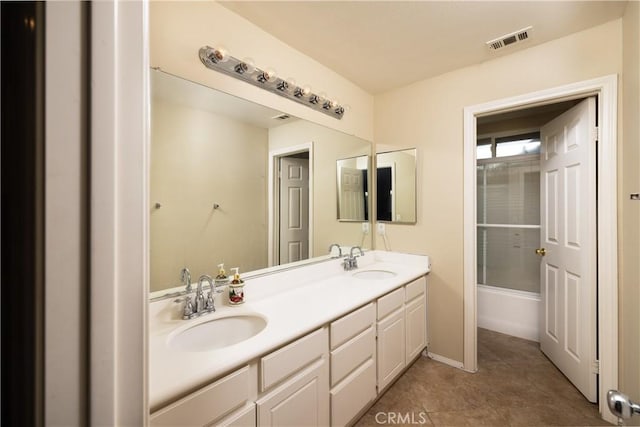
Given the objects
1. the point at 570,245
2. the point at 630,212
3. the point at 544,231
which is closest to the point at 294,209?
the point at 630,212

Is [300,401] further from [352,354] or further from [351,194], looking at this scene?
[351,194]

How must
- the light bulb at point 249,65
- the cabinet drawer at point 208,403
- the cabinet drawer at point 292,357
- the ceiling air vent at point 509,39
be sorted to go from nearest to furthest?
1. the cabinet drawer at point 208,403
2. the cabinet drawer at point 292,357
3. the light bulb at point 249,65
4. the ceiling air vent at point 509,39

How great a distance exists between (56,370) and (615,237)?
98.6 inches

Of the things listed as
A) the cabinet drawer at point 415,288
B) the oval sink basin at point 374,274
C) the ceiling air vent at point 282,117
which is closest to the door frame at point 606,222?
the cabinet drawer at point 415,288

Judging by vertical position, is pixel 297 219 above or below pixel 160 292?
above

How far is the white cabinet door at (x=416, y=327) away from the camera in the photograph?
2.07m

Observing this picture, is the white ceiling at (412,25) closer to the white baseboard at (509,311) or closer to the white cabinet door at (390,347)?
the white cabinet door at (390,347)

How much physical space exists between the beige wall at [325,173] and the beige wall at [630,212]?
1.74 m

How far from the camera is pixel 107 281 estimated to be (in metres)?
0.31

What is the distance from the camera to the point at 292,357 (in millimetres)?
1149

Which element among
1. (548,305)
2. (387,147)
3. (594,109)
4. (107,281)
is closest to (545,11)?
(594,109)

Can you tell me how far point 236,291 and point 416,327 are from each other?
1540mm

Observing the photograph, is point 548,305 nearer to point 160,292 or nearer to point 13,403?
point 160,292

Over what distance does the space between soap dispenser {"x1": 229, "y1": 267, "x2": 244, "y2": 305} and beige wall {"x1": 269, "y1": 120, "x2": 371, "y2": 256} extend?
2.46 feet
